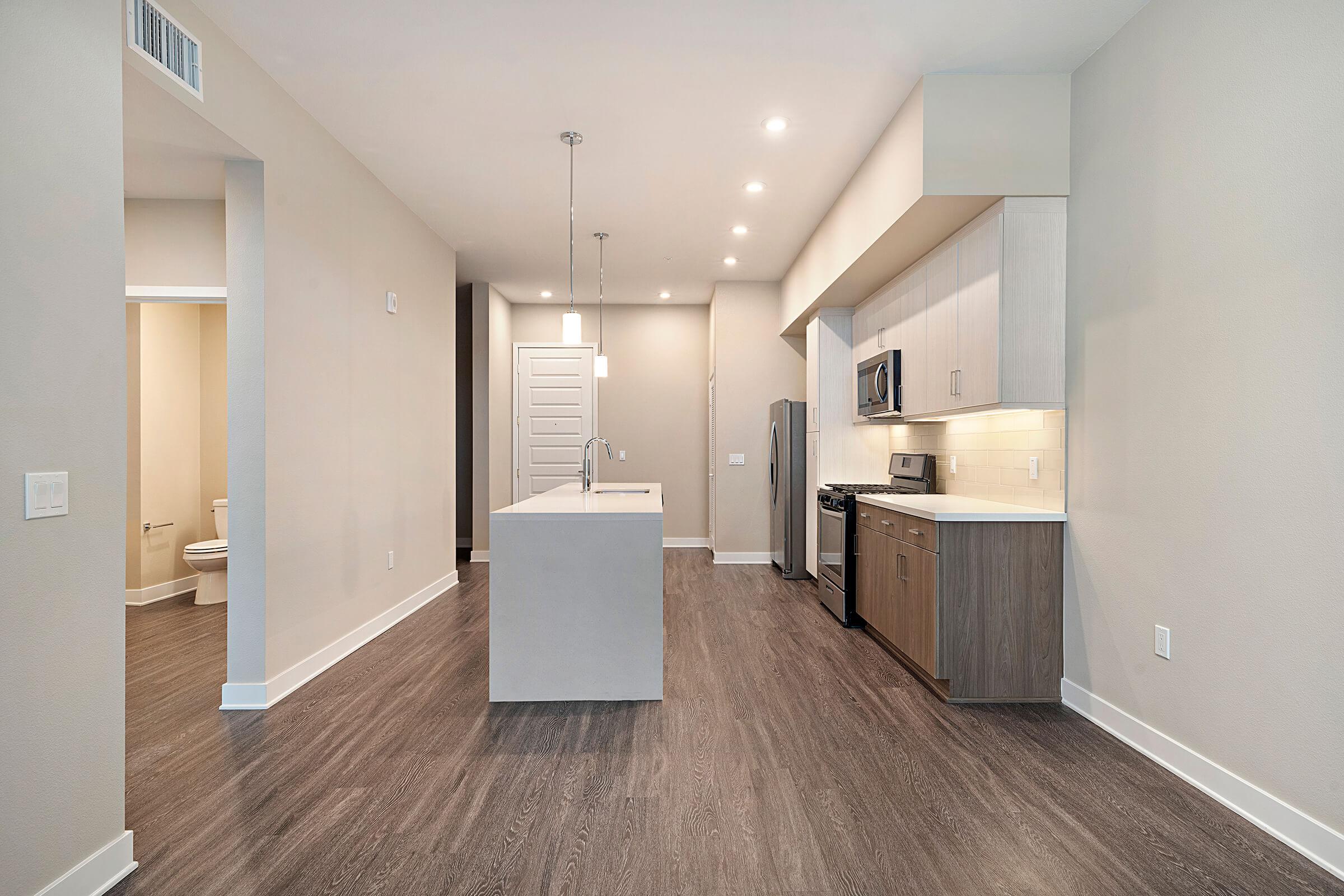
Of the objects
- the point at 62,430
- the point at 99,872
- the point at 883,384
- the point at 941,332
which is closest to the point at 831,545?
the point at 883,384

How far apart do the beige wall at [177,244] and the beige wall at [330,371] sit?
0.66 metres

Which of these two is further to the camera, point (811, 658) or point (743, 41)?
point (811, 658)

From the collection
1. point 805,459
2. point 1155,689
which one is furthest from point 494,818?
point 805,459

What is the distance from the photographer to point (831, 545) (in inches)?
195

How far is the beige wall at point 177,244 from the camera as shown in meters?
3.73

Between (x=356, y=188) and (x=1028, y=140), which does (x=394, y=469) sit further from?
(x=1028, y=140)

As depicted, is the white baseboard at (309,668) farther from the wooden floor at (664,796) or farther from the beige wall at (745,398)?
the beige wall at (745,398)

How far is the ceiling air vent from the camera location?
2.37m

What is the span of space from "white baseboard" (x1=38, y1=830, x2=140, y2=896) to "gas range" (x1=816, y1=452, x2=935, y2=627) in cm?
376

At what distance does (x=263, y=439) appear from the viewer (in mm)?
3125

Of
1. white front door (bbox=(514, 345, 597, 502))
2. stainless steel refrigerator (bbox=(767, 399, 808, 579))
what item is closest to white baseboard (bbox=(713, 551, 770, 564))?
stainless steel refrigerator (bbox=(767, 399, 808, 579))

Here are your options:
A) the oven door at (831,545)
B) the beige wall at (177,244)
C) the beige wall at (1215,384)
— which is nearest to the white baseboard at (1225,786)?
the beige wall at (1215,384)

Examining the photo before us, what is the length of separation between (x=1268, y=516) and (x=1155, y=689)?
2.76ft

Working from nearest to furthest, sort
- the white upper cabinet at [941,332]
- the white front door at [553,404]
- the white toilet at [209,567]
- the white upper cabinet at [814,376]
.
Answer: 1. the white upper cabinet at [941,332]
2. the white toilet at [209,567]
3. the white upper cabinet at [814,376]
4. the white front door at [553,404]
